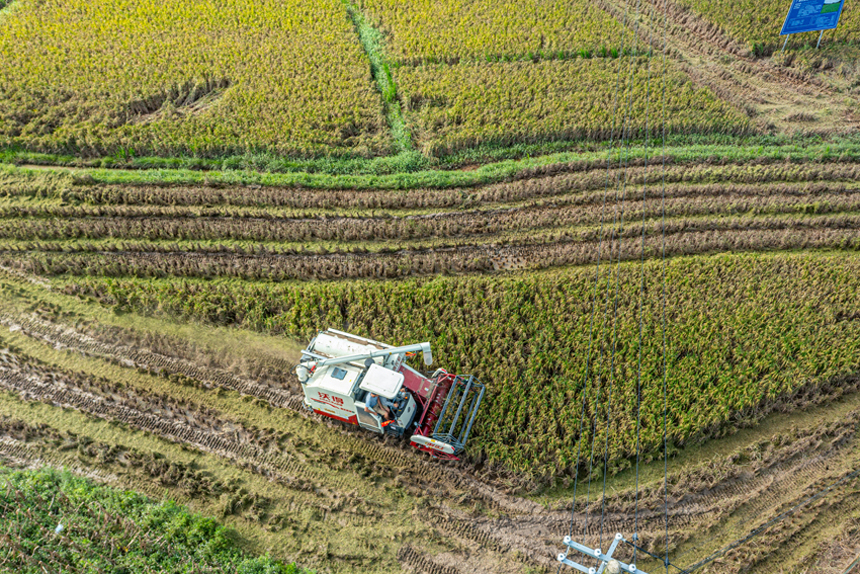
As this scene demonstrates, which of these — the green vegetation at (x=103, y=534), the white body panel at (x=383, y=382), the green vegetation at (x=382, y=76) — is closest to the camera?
the green vegetation at (x=103, y=534)

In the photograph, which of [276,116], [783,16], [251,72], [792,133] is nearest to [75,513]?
[276,116]

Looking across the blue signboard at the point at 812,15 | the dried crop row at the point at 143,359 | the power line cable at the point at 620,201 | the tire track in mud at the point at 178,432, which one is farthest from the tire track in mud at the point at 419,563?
the blue signboard at the point at 812,15

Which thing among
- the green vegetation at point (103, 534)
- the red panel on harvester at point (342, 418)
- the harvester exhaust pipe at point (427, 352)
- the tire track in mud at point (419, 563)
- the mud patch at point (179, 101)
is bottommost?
the green vegetation at point (103, 534)

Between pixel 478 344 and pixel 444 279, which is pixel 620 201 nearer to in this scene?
pixel 444 279

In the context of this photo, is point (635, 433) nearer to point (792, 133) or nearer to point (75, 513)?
point (75, 513)

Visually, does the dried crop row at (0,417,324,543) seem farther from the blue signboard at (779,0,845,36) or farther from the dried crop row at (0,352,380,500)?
the blue signboard at (779,0,845,36)

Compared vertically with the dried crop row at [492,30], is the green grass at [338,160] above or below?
below

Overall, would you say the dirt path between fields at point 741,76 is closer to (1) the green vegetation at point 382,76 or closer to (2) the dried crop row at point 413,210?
(2) the dried crop row at point 413,210

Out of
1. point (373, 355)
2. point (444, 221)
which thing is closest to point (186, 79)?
point (444, 221)
